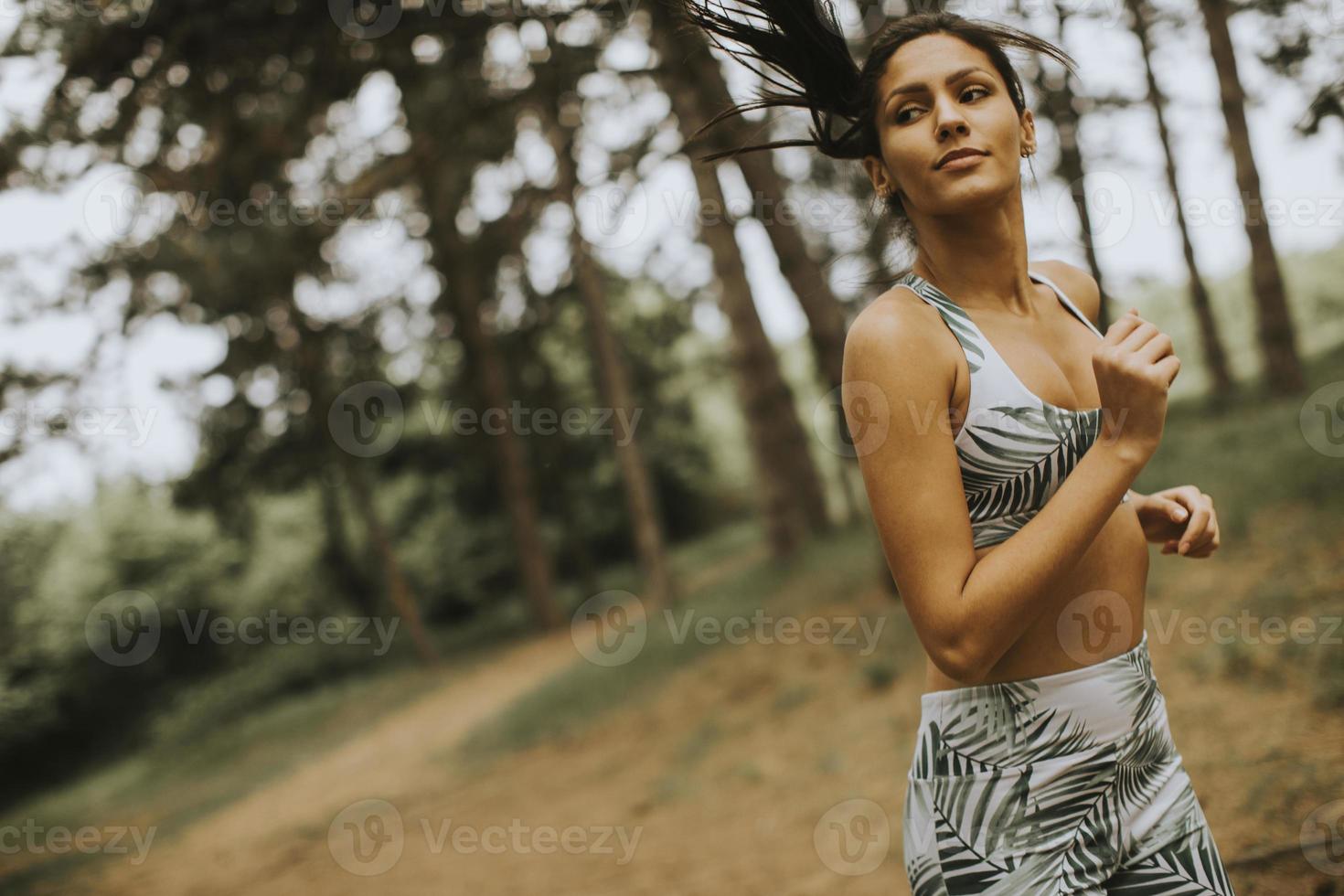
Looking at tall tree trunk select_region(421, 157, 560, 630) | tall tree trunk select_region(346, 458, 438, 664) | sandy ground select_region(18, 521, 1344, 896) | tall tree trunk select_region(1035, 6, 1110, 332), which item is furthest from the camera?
tall tree trunk select_region(346, 458, 438, 664)

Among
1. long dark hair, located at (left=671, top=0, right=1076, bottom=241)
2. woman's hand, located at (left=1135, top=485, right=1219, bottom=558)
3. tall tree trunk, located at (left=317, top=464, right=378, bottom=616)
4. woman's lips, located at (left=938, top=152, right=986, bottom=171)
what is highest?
long dark hair, located at (left=671, top=0, right=1076, bottom=241)

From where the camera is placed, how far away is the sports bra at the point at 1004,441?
1.72 meters

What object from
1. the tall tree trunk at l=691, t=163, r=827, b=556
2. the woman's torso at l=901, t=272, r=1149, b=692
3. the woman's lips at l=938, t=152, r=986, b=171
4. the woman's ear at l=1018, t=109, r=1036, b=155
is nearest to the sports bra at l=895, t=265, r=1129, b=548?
the woman's torso at l=901, t=272, r=1149, b=692

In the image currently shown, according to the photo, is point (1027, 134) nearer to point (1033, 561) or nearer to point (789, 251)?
point (1033, 561)

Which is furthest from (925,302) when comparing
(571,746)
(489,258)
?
(489,258)

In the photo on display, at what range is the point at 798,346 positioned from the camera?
113ft

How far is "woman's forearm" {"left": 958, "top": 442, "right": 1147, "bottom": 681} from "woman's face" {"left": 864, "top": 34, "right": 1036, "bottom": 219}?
1.75 ft

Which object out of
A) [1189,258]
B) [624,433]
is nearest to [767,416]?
[624,433]

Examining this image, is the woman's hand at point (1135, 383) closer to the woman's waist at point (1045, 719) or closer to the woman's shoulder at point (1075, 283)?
the woman's waist at point (1045, 719)

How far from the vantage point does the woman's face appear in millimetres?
1787

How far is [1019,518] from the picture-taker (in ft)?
5.82

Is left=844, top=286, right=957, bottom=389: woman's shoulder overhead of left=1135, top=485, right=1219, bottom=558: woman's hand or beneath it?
overhead

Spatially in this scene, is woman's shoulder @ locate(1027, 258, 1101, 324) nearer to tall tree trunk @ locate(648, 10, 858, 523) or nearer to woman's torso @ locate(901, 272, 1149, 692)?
woman's torso @ locate(901, 272, 1149, 692)

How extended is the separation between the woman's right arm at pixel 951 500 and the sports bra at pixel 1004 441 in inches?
2.9
